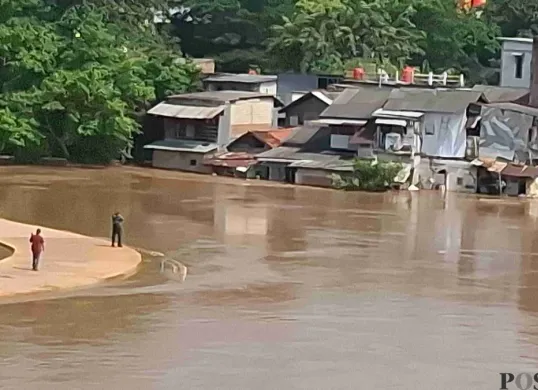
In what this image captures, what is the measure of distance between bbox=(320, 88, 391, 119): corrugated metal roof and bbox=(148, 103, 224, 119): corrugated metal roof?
13.0ft

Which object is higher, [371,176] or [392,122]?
[392,122]

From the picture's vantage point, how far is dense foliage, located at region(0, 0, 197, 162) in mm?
44656

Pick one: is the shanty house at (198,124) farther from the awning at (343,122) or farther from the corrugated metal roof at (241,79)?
the awning at (343,122)

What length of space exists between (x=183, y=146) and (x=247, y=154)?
260cm

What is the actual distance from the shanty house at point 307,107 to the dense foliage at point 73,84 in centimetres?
415

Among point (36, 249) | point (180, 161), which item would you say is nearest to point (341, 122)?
point (180, 161)

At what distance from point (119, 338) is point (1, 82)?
1192 inches

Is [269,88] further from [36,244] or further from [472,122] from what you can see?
[36,244]

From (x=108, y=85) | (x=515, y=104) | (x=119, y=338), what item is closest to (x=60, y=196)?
(x=108, y=85)

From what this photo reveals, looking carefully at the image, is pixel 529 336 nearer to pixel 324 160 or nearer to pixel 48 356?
pixel 48 356

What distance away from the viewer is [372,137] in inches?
1665

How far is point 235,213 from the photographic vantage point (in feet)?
114

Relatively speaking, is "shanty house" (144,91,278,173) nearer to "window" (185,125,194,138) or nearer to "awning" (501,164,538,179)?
"window" (185,125,194,138)

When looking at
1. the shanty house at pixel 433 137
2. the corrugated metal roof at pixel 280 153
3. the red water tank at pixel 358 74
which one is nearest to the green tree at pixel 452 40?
the red water tank at pixel 358 74
